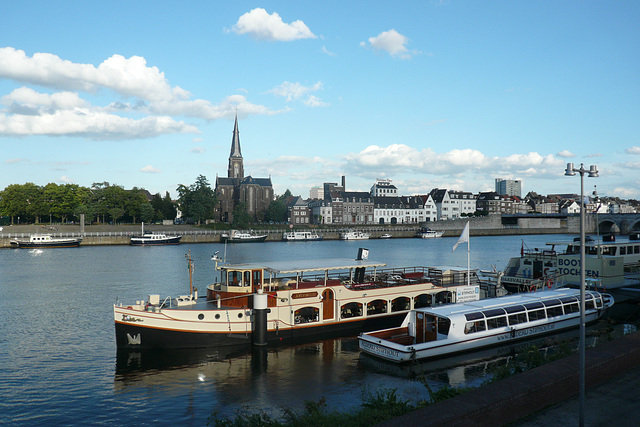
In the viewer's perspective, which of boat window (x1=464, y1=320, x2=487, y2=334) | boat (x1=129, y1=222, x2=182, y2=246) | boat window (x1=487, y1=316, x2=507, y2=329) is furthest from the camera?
boat (x1=129, y1=222, x2=182, y2=246)

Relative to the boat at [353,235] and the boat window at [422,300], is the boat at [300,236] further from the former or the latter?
the boat window at [422,300]

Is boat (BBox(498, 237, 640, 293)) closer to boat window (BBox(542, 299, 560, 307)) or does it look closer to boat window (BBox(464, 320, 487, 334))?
boat window (BBox(542, 299, 560, 307))

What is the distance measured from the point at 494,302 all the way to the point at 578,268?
44.1ft

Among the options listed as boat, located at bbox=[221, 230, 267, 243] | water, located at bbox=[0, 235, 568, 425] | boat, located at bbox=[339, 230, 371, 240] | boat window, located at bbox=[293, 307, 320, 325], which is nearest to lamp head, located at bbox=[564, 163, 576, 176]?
water, located at bbox=[0, 235, 568, 425]

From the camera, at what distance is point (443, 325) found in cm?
2592

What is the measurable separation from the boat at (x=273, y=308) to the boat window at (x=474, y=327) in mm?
6773

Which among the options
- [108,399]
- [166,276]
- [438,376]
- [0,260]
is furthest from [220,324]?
[0,260]

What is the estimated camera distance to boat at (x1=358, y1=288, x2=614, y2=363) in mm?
25062

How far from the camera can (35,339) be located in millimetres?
30484

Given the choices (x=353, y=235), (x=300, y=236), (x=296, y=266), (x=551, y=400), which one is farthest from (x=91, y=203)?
(x=551, y=400)

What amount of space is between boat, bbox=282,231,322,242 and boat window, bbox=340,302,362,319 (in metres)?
101

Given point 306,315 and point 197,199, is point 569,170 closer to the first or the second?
point 306,315

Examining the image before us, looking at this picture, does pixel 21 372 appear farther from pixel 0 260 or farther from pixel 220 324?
pixel 0 260

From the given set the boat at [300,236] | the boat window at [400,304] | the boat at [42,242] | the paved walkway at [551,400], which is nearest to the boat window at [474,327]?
the boat window at [400,304]
